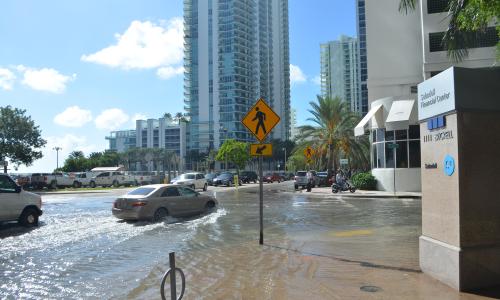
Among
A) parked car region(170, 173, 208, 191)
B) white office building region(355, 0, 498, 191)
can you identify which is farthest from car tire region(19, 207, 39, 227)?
parked car region(170, 173, 208, 191)

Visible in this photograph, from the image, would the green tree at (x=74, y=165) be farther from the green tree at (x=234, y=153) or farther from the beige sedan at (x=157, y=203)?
the beige sedan at (x=157, y=203)

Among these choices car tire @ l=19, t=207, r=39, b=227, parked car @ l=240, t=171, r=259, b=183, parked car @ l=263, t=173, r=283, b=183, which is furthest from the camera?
parked car @ l=263, t=173, r=283, b=183

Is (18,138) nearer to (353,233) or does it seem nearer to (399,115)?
(399,115)

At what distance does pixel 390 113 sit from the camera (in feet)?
109

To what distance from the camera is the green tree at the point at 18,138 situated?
182 feet

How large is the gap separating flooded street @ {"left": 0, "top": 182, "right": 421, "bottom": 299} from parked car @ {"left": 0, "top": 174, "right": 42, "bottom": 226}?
0.49 meters

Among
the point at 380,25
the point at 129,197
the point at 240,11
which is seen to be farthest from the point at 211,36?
the point at 129,197

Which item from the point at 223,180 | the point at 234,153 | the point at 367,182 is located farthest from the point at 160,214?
the point at 234,153

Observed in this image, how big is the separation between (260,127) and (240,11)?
173795mm

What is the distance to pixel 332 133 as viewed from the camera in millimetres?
48094

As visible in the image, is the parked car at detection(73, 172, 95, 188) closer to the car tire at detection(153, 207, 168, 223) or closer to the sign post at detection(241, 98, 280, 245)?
the car tire at detection(153, 207, 168, 223)

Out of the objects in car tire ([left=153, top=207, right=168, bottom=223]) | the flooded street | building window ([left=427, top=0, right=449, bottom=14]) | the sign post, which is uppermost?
building window ([left=427, top=0, right=449, bottom=14])

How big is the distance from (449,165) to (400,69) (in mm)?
36257

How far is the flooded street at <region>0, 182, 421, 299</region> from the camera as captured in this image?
7.73m
